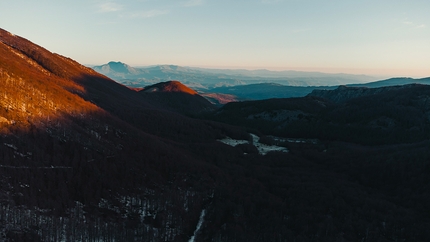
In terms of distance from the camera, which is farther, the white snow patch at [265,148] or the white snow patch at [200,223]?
the white snow patch at [265,148]

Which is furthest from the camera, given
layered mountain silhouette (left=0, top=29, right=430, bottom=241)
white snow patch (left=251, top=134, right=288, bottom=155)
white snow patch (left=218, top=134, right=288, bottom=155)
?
white snow patch (left=218, top=134, right=288, bottom=155)

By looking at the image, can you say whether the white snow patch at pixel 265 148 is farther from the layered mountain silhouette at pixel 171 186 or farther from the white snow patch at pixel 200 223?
the white snow patch at pixel 200 223

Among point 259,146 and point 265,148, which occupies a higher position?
point 259,146

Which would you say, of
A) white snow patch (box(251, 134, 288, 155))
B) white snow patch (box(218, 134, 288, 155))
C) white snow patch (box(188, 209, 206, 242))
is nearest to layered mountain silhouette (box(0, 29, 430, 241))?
white snow patch (box(188, 209, 206, 242))

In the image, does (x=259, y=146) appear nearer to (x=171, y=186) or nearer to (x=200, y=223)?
(x=171, y=186)

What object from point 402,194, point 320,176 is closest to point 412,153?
point 402,194

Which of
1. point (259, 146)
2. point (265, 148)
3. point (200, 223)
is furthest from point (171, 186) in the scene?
point (259, 146)

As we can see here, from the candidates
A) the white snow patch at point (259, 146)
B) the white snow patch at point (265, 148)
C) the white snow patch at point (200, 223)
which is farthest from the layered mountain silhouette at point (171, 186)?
the white snow patch at point (259, 146)

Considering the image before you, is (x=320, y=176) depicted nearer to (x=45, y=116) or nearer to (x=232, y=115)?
(x=45, y=116)

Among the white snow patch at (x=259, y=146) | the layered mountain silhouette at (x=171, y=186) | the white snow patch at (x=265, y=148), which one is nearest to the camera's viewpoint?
the layered mountain silhouette at (x=171, y=186)

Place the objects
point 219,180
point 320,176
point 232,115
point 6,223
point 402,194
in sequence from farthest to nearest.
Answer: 1. point 232,115
2. point 320,176
3. point 219,180
4. point 402,194
5. point 6,223

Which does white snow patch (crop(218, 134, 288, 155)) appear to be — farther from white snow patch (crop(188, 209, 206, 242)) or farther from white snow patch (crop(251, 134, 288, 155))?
white snow patch (crop(188, 209, 206, 242))
